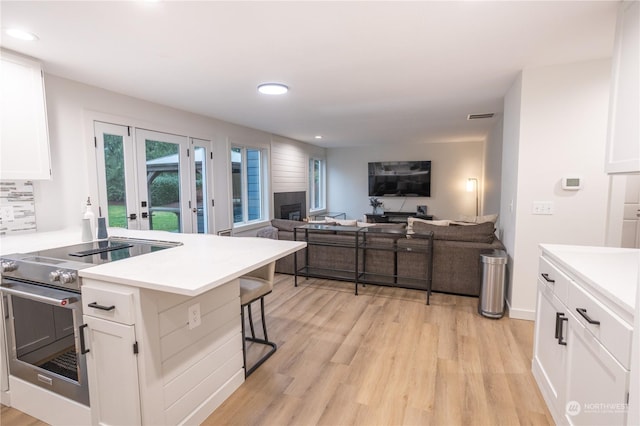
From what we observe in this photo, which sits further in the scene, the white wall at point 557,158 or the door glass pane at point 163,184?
the door glass pane at point 163,184

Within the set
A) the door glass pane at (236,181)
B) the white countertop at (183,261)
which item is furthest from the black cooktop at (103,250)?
the door glass pane at (236,181)

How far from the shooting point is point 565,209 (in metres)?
2.95

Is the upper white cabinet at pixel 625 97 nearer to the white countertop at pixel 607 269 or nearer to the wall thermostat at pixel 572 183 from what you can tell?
the white countertop at pixel 607 269

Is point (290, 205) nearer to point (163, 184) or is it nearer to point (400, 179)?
point (400, 179)

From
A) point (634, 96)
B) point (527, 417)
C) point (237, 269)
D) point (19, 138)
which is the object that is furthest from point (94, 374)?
point (634, 96)

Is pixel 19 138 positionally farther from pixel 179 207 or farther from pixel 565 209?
pixel 565 209

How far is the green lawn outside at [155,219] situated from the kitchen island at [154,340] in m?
1.60

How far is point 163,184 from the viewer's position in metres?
4.24

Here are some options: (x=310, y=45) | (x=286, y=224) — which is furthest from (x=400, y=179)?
(x=310, y=45)

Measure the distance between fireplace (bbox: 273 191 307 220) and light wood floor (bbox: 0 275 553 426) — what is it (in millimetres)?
3370

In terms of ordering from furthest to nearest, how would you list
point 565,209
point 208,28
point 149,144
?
point 149,144 < point 565,209 < point 208,28

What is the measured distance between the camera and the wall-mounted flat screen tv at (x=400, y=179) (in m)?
8.30

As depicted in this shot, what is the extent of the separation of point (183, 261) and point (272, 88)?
222cm

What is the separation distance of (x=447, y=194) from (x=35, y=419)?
26.9ft
